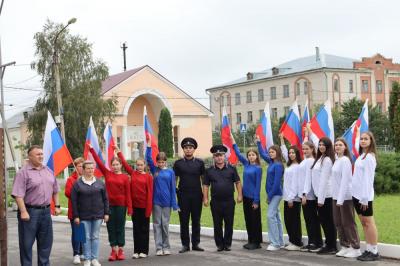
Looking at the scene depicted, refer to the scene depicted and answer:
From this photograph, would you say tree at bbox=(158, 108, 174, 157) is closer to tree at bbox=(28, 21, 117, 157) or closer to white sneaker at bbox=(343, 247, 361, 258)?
tree at bbox=(28, 21, 117, 157)

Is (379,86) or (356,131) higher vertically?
(379,86)

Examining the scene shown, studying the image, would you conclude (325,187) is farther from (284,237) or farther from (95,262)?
(95,262)

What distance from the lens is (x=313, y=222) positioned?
33.0 feet

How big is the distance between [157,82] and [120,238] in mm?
41614

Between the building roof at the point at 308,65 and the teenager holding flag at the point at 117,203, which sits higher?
the building roof at the point at 308,65

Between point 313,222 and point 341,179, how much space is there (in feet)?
3.59

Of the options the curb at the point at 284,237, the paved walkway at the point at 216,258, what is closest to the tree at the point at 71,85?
the curb at the point at 284,237

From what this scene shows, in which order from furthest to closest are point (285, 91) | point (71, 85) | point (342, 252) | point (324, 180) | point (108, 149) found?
point (285, 91)
point (71, 85)
point (108, 149)
point (324, 180)
point (342, 252)

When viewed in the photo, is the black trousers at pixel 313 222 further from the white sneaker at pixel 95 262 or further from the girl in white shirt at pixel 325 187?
the white sneaker at pixel 95 262

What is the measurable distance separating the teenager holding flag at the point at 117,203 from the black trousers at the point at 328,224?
10.2 feet

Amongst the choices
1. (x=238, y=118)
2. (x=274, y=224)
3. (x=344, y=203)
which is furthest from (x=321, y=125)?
(x=238, y=118)

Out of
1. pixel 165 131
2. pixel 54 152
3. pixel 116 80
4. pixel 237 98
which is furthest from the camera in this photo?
pixel 237 98

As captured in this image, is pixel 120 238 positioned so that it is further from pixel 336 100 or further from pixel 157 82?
pixel 336 100

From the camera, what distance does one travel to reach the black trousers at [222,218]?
34.5 feet
